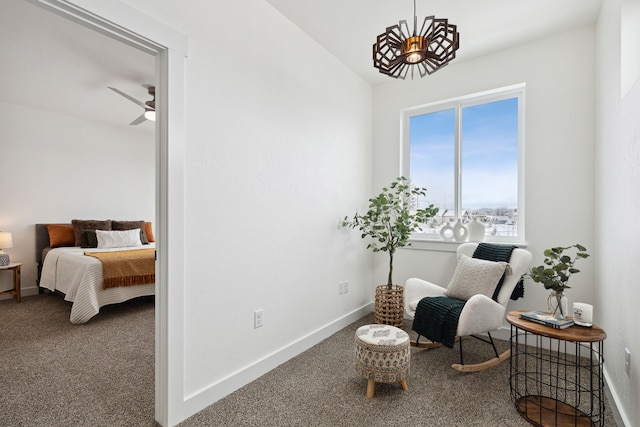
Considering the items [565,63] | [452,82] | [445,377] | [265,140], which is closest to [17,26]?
[265,140]

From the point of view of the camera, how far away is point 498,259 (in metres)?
2.60

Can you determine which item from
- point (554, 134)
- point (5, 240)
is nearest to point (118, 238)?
point (5, 240)

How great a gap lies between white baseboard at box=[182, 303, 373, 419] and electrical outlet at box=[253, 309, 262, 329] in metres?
0.24

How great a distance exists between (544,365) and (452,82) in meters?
2.61

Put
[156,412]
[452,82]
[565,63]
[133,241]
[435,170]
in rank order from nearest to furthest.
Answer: [156,412] → [565,63] → [452,82] → [435,170] → [133,241]

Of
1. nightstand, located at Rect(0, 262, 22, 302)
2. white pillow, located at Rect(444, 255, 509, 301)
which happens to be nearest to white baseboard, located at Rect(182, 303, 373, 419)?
white pillow, located at Rect(444, 255, 509, 301)

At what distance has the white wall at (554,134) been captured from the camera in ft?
8.59

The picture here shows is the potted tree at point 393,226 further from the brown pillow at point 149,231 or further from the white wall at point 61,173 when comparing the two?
the white wall at point 61,173

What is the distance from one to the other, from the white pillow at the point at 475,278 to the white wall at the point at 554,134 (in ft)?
1.88

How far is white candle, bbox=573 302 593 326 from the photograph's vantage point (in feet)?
5.84

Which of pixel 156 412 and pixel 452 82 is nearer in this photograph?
pixel 156 412

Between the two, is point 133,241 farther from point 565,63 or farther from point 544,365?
point 565,63

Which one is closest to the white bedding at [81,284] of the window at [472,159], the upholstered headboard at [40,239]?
the upholstered headboard at [40,239]

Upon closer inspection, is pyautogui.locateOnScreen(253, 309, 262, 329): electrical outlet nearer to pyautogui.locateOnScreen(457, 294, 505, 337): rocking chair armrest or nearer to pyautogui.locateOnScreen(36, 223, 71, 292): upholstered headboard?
pyautogui.locateOnScreen(457, 294, 505, 337): rocking chair armrest
